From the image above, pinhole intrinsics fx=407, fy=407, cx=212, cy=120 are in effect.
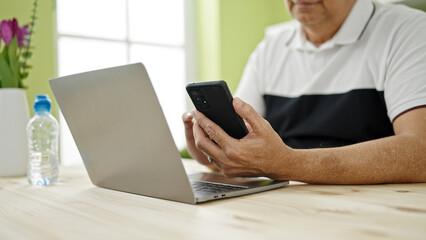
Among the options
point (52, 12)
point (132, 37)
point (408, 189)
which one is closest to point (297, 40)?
point (408, 189)

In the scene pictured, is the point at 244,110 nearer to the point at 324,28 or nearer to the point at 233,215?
the point at 233,215

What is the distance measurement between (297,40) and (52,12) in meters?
1.74

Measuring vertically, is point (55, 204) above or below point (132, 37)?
below

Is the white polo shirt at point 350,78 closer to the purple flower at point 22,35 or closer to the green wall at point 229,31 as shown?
the purple flower at point 22,35

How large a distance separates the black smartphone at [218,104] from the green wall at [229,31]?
2.63m

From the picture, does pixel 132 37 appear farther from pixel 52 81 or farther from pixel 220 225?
pixel 220 225

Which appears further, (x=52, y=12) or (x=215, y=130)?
(x=52, y=12)

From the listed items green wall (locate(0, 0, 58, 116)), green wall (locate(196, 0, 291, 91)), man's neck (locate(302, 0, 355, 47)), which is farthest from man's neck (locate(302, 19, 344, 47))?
green wall (locate(196, 0, 291, 91))

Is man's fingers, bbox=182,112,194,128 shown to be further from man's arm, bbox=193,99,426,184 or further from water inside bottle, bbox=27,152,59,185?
water inside bottle, bbox=27,152,59,185

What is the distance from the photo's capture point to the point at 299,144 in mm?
1333

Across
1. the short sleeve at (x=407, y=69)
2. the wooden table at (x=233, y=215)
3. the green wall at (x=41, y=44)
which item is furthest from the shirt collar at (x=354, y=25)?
the green wall at (x=41, y=44)

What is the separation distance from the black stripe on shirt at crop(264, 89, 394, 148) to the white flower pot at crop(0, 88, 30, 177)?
Answer: 2.66 feet

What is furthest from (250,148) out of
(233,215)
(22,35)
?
(22,35)

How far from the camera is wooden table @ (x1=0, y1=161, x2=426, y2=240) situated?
0.49m
